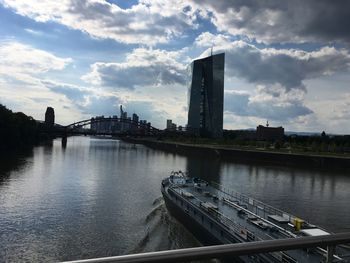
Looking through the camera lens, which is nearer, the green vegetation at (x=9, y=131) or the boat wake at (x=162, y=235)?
the boat wake at (x=162, y=235)

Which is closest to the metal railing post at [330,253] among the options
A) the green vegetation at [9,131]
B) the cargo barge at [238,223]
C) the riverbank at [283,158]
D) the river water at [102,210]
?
the cargo barge at [238,223]

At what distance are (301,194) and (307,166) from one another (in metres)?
39.3

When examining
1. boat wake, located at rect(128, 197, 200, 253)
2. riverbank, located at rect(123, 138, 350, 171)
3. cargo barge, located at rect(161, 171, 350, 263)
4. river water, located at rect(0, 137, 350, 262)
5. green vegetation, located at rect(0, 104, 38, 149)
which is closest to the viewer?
cargo barge, located at rect(161, 171, 350, 263)

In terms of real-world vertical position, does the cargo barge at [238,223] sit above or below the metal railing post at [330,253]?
below

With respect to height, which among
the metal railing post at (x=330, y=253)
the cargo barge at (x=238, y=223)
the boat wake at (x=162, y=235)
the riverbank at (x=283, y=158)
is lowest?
the boat wake at (x=162, y=235)

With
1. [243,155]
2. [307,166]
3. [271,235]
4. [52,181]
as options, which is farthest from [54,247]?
[243,155]

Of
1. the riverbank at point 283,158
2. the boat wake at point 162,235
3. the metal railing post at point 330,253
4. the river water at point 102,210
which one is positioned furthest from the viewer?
the riverbank at point 283,158

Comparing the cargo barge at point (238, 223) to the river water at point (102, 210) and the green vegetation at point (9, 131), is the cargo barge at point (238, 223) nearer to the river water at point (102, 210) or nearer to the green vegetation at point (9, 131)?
the river water at point (102, 210)

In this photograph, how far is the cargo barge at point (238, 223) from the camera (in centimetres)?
1628

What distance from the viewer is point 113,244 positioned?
2230cm

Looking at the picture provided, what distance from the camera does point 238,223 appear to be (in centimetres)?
2236

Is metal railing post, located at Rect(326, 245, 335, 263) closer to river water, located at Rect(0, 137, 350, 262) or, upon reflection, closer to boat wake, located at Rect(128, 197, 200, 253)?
river water, located at Rect(0, 137, 350, 262)

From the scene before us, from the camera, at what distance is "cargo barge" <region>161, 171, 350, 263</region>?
16.3 meters

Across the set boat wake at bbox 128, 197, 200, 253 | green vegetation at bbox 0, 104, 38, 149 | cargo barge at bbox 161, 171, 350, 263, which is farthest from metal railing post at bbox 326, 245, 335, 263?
green vegetation at bbox 0, 104, 38, 149
